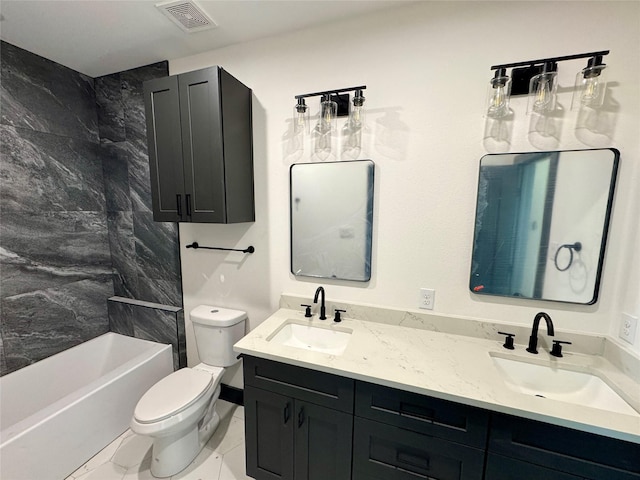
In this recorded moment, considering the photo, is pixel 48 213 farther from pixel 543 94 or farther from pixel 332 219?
pixel 543 94

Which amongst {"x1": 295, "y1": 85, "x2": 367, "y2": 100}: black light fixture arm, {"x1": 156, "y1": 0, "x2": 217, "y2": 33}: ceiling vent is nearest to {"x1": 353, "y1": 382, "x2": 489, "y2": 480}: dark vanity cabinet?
{"x1": 295, "y1": 85, "x2": 367, "y2": 100}: black light fixture arm

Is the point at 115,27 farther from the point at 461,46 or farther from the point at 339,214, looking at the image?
the point at 461,46

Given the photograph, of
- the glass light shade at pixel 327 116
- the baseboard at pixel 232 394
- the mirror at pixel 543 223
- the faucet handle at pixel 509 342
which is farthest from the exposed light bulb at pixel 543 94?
the baseboard at pixel 232 394

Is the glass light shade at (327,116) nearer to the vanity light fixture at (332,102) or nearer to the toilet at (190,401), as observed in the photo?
the vanity light fixture at (332,102)

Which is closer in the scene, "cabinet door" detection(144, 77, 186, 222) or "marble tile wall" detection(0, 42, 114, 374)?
"cabinet door" detection(144, 77, 186, 222)

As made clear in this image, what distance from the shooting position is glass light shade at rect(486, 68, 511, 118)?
1158 mm

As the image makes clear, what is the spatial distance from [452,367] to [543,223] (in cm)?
83

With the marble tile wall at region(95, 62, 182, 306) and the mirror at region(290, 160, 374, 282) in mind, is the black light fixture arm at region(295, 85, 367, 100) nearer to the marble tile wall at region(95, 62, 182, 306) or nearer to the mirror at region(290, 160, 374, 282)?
the mirror at region(290, 160, 374, 282)

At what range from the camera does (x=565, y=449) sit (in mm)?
880

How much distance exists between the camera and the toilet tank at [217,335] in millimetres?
1787

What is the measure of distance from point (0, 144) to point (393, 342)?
274 cm

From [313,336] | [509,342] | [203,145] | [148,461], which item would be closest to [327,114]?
[203,145]

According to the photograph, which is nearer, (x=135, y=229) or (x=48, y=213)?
(x=48, y=213)

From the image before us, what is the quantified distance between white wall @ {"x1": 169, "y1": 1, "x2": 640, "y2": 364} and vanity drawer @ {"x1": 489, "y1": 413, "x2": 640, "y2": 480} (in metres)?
0.57
